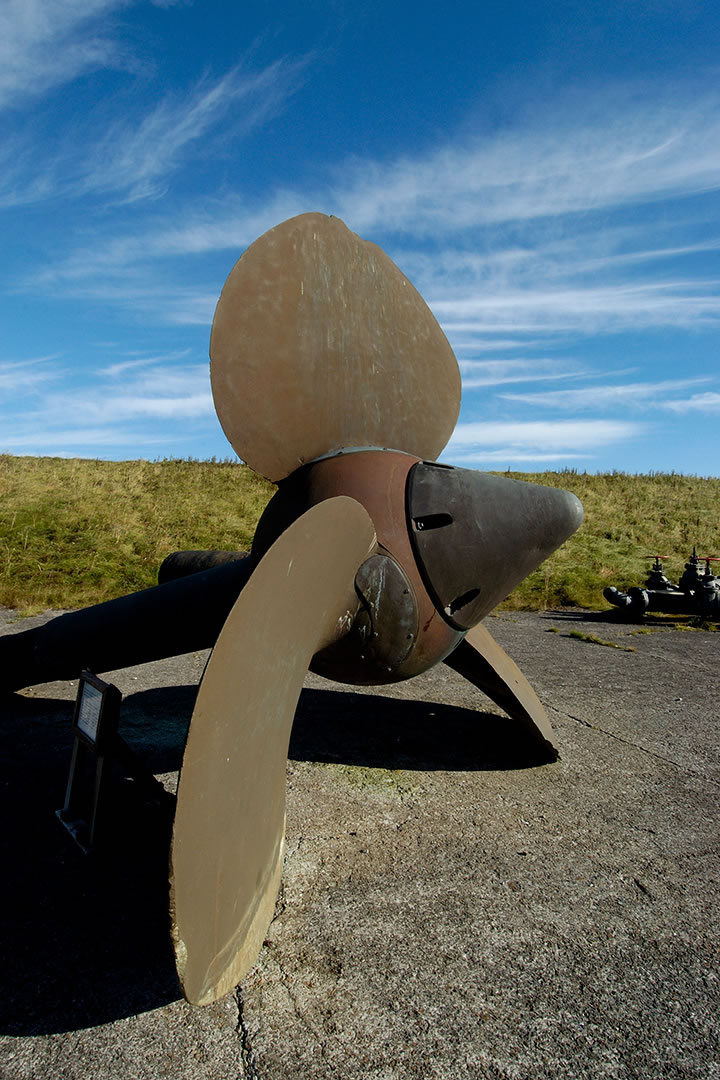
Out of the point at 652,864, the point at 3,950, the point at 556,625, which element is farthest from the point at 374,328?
the point at 556,625

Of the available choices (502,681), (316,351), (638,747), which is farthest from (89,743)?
(638,747)

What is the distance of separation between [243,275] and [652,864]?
329 centimetres

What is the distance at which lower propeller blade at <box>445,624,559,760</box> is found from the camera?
4383mm

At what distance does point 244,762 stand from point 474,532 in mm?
1555

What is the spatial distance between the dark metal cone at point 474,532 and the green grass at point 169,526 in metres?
8.66

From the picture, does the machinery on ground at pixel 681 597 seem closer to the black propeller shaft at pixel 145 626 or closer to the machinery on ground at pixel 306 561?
the machinery on ground at pixel 306 561

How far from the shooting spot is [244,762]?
213 centimetres

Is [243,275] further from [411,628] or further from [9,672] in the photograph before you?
[9,672]

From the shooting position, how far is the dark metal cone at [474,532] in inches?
125

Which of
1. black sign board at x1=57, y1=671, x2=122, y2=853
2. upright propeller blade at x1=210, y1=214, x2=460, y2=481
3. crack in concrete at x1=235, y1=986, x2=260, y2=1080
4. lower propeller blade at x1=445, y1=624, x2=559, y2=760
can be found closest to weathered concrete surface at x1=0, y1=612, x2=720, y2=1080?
crack in concrete at x1=235, y1=986, x2=260, y2=1080

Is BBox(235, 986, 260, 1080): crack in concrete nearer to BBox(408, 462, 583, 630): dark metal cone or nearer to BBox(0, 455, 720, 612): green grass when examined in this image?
BBox(408, 462, 583, 630): dark metal cone

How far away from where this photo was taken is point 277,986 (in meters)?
2.39

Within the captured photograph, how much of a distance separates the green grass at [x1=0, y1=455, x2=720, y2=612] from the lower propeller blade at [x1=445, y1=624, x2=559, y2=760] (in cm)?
741

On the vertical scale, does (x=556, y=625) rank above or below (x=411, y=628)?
below
